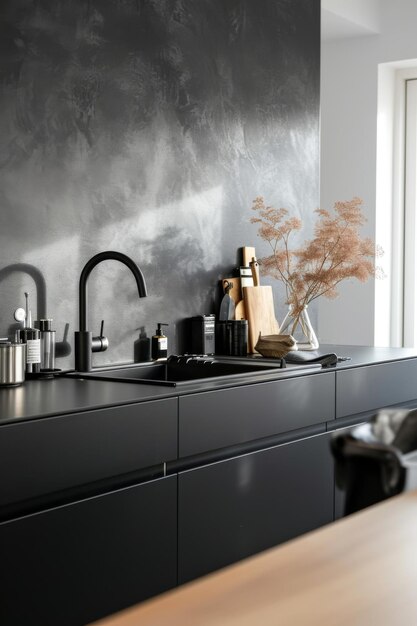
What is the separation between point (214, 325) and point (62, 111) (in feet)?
3.61

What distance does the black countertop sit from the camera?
197 centimetres

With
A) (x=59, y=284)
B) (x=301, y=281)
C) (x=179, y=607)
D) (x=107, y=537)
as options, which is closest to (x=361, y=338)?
(x=301, y=281)

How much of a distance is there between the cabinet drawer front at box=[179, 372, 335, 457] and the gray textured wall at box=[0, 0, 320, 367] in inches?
24.3

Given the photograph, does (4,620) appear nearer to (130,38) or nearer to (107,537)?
(107,537)

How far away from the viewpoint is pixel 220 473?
2.47m

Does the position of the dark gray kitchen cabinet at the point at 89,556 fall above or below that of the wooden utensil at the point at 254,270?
below

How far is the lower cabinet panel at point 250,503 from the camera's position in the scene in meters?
2.38

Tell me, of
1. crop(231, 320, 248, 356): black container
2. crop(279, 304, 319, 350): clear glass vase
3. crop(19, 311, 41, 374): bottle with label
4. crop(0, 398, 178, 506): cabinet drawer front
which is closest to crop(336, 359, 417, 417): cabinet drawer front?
crop(279, 304, 319, 350): clear glass vase

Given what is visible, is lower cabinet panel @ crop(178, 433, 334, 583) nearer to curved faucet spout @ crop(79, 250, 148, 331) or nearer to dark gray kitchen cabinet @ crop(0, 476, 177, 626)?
dark gray kitchen cabinet @ crop(0, 476, 177, 626)

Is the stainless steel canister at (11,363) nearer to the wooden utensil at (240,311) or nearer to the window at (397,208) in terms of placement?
the wooden utensil at (240,311)

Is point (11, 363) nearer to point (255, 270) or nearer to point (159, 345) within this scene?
point (159, 345)

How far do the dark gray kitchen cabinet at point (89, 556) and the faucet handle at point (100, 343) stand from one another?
728 mm

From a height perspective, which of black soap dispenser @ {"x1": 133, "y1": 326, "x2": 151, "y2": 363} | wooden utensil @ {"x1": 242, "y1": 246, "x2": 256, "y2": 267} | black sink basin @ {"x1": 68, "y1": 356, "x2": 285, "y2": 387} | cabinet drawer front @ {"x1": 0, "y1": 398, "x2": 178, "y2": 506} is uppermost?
wooden utensil @ {"x1": 242, "y1": 246, "x2": 256, "y2": 267}

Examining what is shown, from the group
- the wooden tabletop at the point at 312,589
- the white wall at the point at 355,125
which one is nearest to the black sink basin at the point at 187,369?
the wooden tabletop at the point at 312,589
